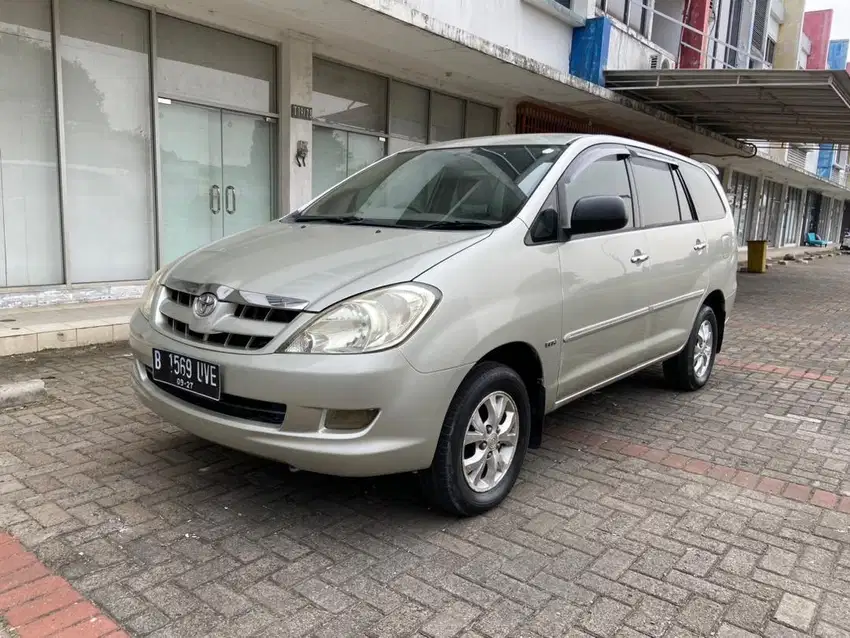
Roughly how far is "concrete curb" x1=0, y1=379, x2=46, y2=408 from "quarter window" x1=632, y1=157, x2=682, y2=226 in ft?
13.8

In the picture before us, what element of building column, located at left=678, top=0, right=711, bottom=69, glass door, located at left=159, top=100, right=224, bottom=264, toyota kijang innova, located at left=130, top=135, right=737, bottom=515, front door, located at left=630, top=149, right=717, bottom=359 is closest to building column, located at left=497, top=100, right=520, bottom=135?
glass door, located at left=159, top=100, right=224, bottom=264

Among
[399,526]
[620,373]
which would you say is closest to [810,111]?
[620,373]

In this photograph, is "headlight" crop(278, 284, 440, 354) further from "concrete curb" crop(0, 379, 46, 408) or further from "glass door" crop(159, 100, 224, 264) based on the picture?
"glass door" crop(159, 100, 224, 264)

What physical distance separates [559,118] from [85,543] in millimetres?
12945

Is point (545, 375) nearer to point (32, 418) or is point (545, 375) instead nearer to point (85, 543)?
point (85, 543)

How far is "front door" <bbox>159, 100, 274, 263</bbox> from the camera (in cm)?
808

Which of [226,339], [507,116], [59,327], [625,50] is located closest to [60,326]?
[59,327]

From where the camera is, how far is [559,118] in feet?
46.0

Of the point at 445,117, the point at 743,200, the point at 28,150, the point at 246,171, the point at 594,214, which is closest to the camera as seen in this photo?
the point at 594,214

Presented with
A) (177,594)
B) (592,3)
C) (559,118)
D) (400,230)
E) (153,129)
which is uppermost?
(592,3)

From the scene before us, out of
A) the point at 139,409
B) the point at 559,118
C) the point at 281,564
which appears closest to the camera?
the point at 281,564

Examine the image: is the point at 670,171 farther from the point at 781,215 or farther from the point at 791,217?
the point at 791,217

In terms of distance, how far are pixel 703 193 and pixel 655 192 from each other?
3.28ft

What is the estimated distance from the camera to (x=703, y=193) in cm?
543
